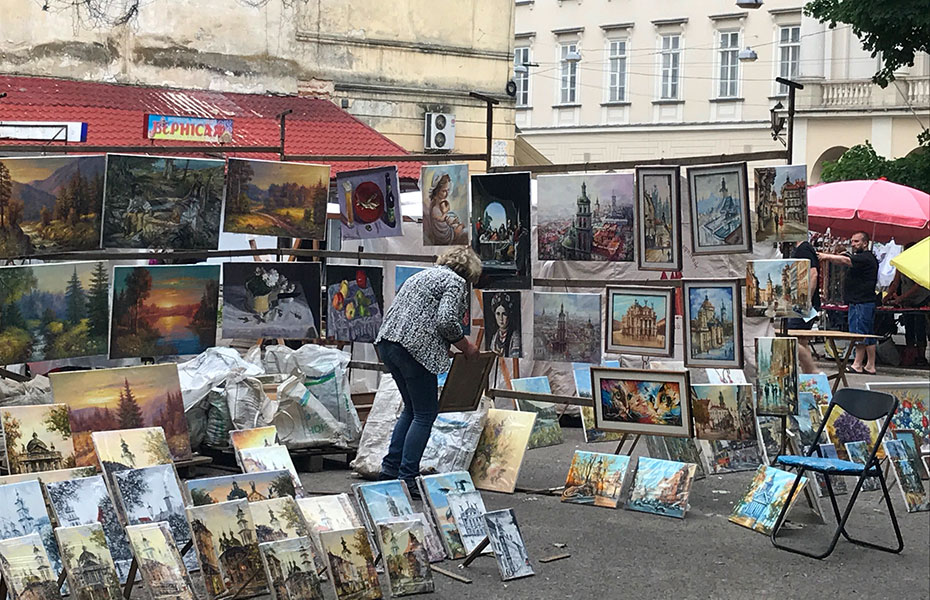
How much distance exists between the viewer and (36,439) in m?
6.34

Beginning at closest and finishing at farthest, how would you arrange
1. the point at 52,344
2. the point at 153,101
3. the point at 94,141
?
the point at 52,344
the point at 94,141
the point at 153,101

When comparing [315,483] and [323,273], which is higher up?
[323,273]

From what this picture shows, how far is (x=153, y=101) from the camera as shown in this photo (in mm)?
16469

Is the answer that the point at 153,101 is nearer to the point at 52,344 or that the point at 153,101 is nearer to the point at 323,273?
the point at 323,273

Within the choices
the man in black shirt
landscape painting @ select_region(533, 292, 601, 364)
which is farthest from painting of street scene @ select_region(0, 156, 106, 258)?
the man in black shirt

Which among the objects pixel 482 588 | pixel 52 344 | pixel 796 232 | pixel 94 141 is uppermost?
pixel 94 141

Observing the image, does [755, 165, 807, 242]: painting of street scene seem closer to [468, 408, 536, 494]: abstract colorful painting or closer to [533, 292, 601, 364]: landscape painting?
[533, 292, 601, 364]: landscape painting

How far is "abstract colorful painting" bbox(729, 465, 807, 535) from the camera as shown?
6887 mm

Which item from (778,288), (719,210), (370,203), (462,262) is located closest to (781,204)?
(719,210)

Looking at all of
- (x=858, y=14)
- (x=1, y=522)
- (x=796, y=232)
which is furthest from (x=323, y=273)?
(x=858, y=14)

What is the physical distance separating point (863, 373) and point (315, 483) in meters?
8.89

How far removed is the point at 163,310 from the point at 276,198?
972 millimetres

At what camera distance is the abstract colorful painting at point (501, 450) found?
25.5 feet

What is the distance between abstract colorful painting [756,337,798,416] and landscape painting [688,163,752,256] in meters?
0.61
